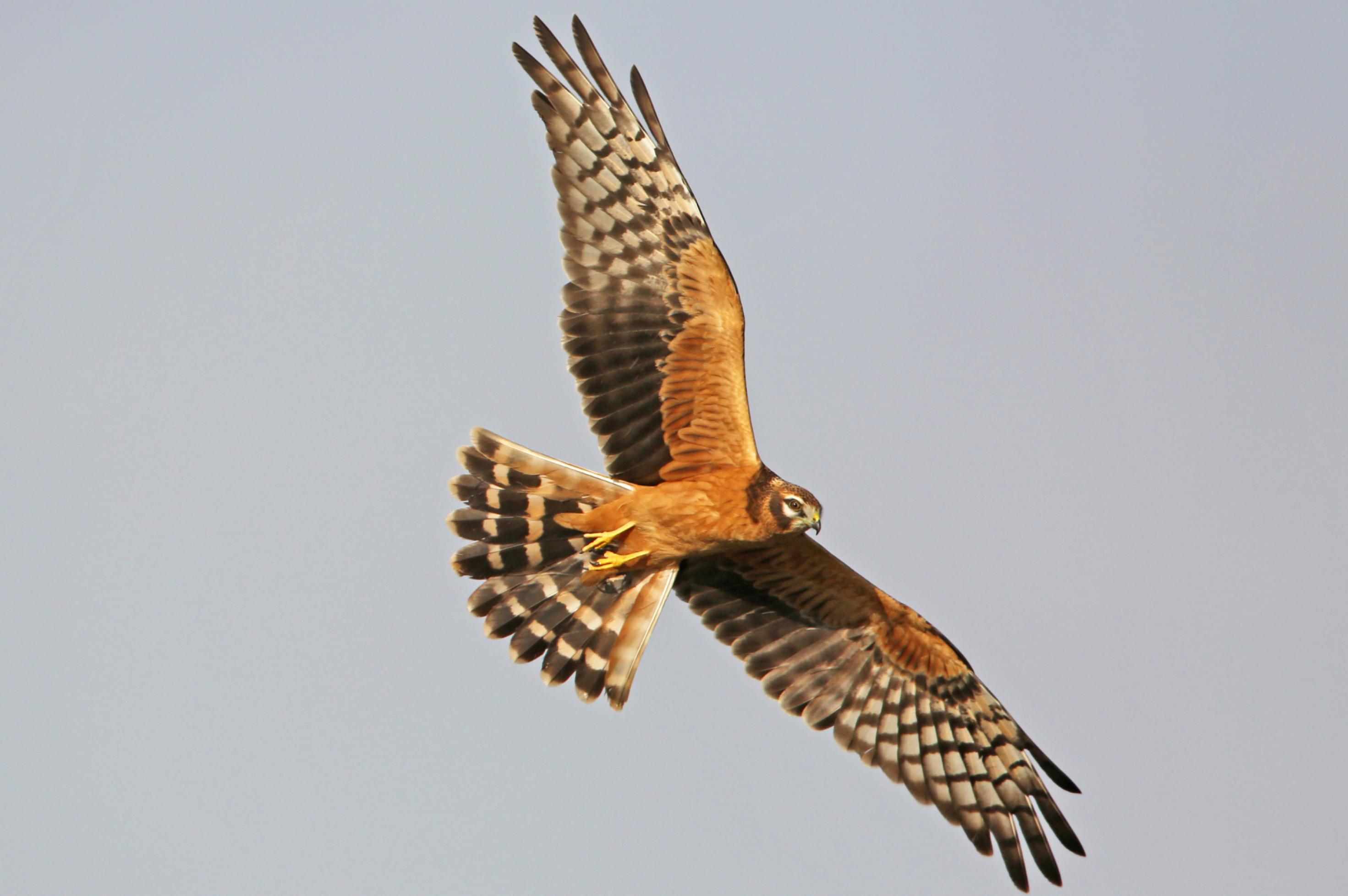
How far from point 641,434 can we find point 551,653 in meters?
1.96

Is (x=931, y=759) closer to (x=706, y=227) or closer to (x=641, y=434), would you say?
(x=641, y=434)

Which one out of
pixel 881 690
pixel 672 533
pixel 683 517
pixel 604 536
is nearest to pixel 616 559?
pixel 604 536

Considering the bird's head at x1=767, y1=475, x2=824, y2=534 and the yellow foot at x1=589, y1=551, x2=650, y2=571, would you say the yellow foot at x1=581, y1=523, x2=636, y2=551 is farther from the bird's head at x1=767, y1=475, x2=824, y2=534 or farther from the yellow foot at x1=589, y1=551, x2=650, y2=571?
the bird's head at x1=767, y1=475, x2=824, y2=534

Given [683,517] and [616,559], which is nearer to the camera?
[683,517]

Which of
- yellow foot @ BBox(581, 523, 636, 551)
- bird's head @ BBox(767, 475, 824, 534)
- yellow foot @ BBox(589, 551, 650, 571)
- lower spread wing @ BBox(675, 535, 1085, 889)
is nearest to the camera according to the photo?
bird's head @ BBox(767, 475, 824, 534)

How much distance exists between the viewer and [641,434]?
11.0m

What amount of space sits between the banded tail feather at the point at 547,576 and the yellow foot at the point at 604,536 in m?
0.10

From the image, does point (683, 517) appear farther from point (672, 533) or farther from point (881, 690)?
point (881, 690)

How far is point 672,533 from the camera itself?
10.9m

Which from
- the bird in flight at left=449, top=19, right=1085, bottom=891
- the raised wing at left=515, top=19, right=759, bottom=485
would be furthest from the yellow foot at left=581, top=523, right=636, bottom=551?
the raised wing at left=515, top=19, right=759, bottom=485

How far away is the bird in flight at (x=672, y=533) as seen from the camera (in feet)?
34.9

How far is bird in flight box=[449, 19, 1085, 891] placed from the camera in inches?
418

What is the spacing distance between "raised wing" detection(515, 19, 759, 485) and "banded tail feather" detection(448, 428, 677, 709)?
77cm

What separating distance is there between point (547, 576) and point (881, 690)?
3045 mm
